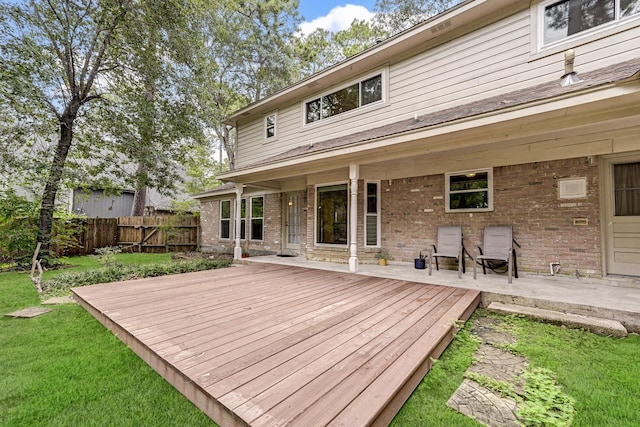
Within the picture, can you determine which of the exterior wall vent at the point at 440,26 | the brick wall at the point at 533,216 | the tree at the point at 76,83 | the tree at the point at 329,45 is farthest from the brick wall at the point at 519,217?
the tree at the point at 329,45

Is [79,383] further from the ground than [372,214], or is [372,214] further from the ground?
[372,214]

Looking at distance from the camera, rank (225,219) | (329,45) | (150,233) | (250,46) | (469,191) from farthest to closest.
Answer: (329,45), (250,46), (150,233), (225,219), (469,191)

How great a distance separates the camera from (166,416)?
6.08 feet

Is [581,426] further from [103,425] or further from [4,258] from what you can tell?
[4,258]

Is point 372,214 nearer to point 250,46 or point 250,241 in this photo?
point 250,241

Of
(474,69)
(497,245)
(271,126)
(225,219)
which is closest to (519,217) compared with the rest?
(497,245)

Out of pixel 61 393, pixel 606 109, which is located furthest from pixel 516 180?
pixel 61 393

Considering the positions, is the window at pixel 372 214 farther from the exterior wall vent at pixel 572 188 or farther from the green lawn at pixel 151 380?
the green lawn at pixel 151 380

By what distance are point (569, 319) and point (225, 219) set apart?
1066 cm

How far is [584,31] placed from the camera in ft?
14.7

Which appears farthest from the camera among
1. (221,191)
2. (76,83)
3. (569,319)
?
(221,191)

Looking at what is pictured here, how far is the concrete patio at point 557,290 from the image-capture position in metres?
3.21

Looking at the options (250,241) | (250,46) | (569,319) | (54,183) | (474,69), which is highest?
(250,46)

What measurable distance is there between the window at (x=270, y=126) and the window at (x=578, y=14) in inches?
281
